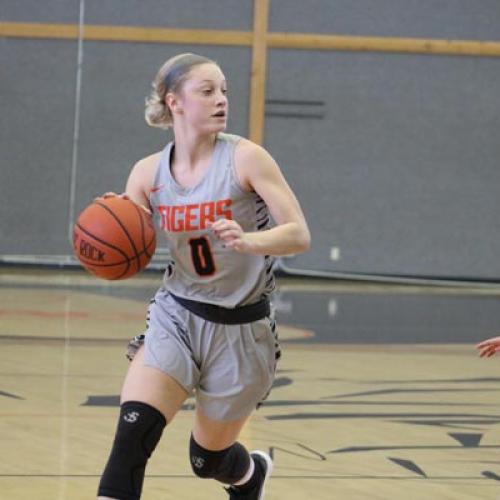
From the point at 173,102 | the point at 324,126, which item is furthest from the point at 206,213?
the point at 324,126

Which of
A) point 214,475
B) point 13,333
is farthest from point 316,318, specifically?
point 214,475

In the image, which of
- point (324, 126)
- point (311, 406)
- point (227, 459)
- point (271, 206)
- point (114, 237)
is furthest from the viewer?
point (324, 126)

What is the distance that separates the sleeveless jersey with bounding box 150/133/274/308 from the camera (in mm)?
3814

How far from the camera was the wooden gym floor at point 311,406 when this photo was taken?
4.84 meters

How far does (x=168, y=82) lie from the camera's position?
155 inches

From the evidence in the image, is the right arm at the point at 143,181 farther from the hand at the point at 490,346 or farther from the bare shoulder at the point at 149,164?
the hand at the point at 490,346

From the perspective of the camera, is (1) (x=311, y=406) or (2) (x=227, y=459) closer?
(2) (x=227, y=459)

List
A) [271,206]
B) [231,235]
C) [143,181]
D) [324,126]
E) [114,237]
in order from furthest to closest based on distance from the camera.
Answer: [324,126], [143,181], [114,237], [271,206], [231,235]

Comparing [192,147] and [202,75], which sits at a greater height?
[202,75]

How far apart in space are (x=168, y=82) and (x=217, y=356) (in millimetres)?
903

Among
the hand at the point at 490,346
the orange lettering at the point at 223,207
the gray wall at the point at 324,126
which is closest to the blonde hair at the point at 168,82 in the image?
the orange lettering at the point at 223,207

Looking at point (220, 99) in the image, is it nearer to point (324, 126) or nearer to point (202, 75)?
point (202, 75)

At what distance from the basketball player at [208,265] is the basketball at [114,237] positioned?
0.08m

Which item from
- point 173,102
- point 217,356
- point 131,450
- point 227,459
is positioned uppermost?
point 173,102
